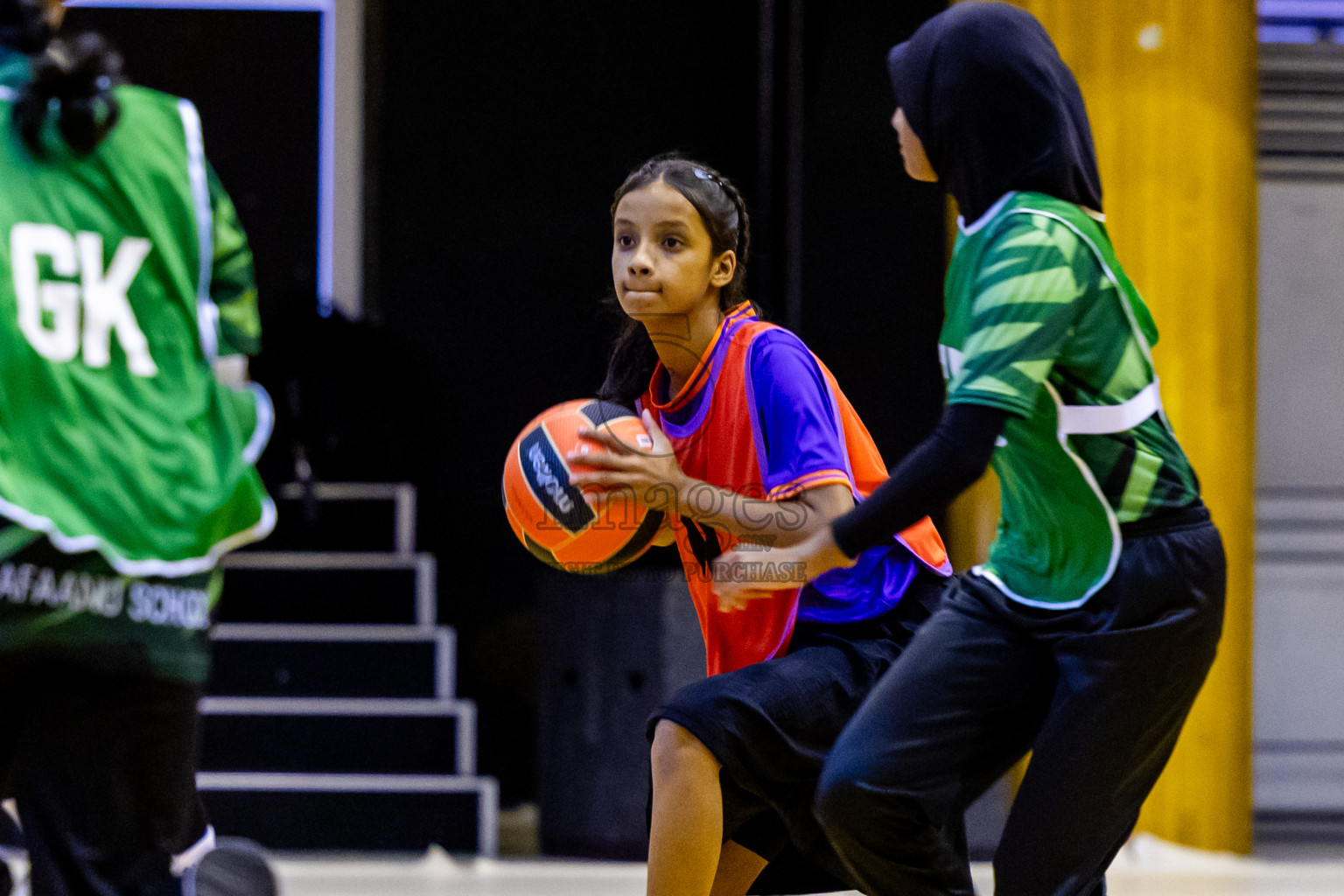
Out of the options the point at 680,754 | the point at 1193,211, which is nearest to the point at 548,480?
the point at 680,754

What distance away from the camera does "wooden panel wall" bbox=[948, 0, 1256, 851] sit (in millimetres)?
5090

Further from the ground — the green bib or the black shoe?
the green bib

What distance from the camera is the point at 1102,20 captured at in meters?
5.14

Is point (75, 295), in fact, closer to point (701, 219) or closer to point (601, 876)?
point (701, 219)

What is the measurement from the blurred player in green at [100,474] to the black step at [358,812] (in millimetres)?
3290

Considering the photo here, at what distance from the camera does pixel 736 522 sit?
228cm

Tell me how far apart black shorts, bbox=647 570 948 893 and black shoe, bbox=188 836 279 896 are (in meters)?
0.62

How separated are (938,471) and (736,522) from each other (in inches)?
18.5

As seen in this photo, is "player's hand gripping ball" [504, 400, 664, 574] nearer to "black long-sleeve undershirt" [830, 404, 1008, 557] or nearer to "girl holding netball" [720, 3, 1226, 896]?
"girl holding netball" [720, 3, 1226, 896]

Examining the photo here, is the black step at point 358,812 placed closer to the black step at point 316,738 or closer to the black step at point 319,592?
the black step at point 316,738

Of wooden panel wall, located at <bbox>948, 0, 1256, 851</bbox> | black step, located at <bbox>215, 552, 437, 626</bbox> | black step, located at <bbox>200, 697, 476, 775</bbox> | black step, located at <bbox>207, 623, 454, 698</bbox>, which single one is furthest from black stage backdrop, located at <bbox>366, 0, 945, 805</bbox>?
wooden panel wall, located at <bbox>948, 0, 1256, 851</bbox>

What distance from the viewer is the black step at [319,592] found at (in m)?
5.70

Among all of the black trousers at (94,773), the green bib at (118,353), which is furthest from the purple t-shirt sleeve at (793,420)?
the black trousers at (94,773)

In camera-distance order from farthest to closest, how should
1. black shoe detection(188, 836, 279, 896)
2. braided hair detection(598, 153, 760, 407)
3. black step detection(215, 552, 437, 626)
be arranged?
black step detection(215, 552, 437, 626)
braided hair detection(598, 153, 760, 407)
black shoe detection(188, 836, 279, 896)
